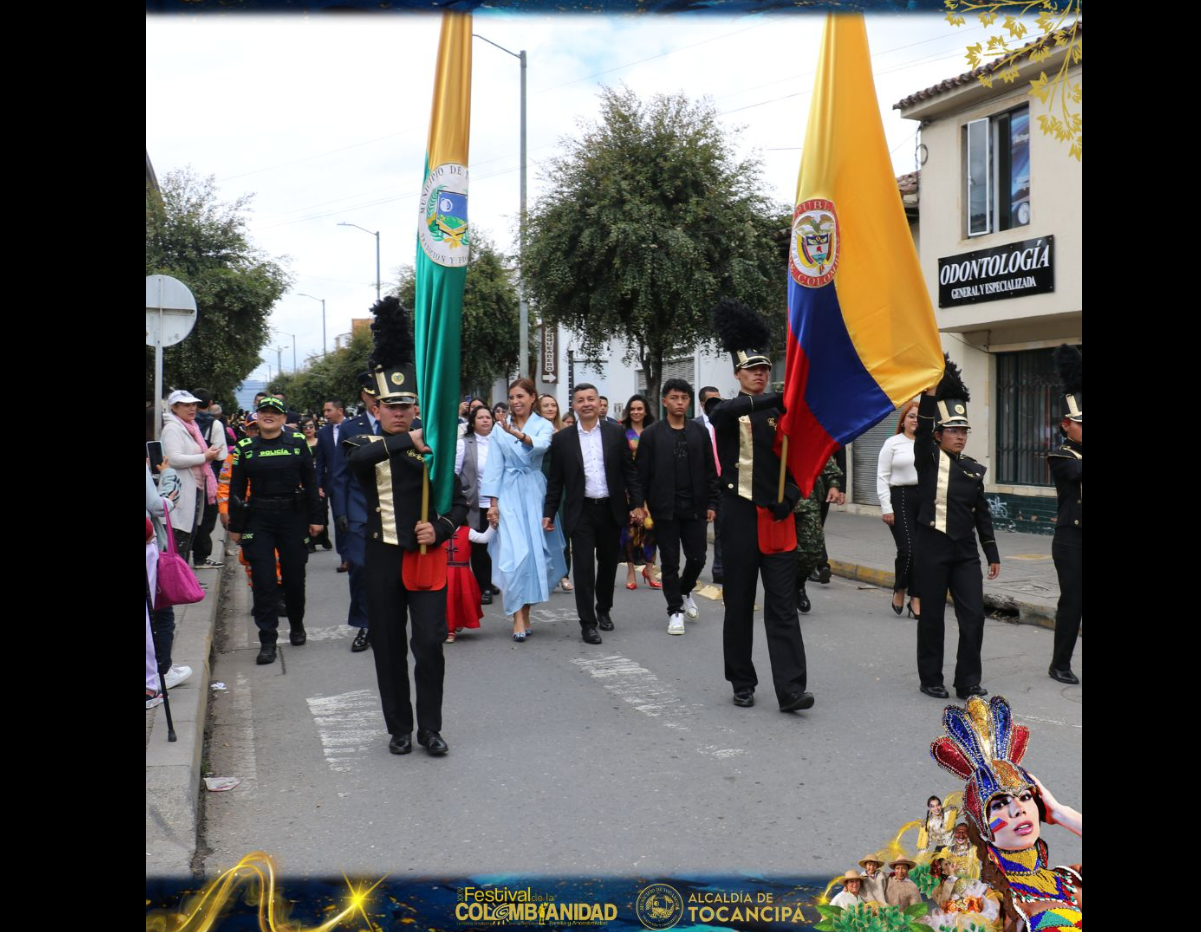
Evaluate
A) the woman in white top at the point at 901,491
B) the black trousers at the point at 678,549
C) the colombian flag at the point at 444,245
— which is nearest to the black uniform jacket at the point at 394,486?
the colombian flag at the point at 444,245

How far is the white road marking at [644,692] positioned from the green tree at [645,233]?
255 inches

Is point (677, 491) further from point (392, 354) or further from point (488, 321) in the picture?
point (488, 321)

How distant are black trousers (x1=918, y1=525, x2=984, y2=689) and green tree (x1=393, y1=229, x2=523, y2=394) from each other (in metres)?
10.7

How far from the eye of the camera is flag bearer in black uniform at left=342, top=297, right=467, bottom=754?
5512mm

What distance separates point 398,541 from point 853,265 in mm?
2717

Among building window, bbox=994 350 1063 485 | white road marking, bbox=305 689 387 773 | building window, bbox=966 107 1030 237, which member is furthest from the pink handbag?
building window, bbox=994 350 1063 485

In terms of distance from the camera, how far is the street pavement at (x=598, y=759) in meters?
4.26

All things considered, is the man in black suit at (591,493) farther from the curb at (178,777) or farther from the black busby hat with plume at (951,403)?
the curb at (178,777)

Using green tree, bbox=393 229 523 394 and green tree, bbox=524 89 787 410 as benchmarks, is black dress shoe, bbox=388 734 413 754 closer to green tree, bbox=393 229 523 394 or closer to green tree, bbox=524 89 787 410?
green tree, bbox=524 89 787 410

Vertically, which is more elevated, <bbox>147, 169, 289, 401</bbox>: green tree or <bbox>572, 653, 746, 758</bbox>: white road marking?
<bbox>147, 169, 289, 401</bbox>: green tree

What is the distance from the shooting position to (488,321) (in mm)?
18578
